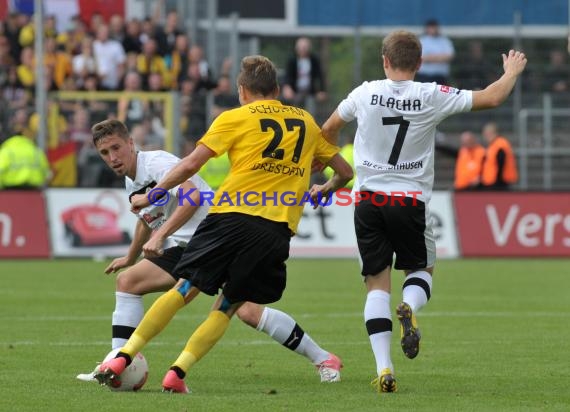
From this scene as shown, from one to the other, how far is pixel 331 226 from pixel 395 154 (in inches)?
526

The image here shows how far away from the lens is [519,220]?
71.2 feet

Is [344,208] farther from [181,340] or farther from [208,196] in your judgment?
[208,196]

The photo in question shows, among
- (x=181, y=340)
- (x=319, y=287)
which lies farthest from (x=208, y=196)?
(x=319, y=287)

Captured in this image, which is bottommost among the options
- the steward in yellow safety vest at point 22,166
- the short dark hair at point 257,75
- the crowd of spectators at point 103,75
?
the steward in yellow safety vest at point 22,166

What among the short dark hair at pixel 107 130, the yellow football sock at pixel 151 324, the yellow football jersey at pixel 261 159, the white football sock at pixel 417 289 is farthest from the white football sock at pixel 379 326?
the short dark hair at pixel 107 130

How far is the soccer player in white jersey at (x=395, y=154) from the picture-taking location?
8.18 m

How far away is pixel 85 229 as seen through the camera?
69.8 feet

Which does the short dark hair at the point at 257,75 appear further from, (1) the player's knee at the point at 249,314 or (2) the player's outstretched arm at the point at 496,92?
(1) the player's knee at the point at 249,314

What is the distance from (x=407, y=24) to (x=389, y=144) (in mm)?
20380

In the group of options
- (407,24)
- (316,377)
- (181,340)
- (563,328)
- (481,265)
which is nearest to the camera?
(316,377)

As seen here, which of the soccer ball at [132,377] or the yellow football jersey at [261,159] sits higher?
the yellow football jersey at [261,159]

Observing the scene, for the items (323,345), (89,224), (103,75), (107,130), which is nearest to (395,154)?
(107,130)

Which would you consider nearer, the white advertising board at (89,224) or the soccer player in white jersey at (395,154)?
the soccer player in white jersey at (395,154)

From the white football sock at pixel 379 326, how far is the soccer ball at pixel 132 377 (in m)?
1.37
